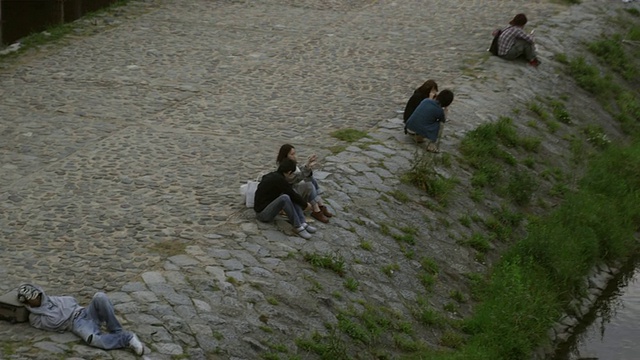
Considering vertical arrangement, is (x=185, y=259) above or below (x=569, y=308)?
above

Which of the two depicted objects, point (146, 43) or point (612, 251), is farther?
point (146, 43)

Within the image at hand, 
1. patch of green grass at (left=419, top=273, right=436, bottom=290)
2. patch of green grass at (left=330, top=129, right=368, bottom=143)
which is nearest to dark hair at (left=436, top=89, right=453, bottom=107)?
patch of green grass at (left=330, top=129, right=368, bottom=143)

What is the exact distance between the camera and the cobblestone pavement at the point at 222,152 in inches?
532

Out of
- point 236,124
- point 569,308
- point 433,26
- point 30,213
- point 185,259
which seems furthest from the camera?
point 433,26

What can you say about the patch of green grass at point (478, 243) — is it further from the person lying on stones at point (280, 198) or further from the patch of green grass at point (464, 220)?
the person lying on stones at point (280, 198)

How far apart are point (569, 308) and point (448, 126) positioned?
4.34m

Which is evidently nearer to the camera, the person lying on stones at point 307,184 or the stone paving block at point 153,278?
the stone paving block at point 153,278

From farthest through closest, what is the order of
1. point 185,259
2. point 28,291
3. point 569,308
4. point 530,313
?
point 569,308 < point 530,313 < point 185,259 < point 28,291

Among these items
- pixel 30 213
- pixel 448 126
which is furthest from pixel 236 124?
pixel 30 213

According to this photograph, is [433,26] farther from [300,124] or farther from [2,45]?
[2,45]

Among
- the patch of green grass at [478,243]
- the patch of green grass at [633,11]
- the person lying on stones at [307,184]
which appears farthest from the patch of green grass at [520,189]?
the patch of green grass at [633,11]

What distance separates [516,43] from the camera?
966 inches

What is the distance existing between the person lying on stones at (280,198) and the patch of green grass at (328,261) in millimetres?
385

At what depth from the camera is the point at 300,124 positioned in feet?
65.4
